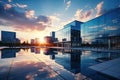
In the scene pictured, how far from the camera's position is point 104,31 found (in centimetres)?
5141

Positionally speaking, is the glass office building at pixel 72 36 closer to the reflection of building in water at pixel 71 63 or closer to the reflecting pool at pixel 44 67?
the reflecting pool at pixel 44 67

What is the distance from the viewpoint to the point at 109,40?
1905 inches

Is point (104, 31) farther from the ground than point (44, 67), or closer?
farther from the ground

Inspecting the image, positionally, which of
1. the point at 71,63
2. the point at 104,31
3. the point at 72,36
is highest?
the point at 104,31

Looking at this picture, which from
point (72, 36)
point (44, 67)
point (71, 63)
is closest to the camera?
point (44, 67)

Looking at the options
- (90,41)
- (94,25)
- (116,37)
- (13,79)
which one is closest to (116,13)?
(116,37)

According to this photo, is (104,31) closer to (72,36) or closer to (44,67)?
(72,36)

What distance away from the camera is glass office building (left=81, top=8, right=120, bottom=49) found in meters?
44.5

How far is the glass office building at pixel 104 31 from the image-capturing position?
44.5 metres

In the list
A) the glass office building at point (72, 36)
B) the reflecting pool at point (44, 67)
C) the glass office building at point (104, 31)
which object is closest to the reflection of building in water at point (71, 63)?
the reflecting pool at point (44, 67)

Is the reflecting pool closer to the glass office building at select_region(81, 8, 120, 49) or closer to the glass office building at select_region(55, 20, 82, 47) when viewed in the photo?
the glass office building at select_region(81, 8, 120, 49)

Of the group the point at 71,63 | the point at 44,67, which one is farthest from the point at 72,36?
the point at 44,67

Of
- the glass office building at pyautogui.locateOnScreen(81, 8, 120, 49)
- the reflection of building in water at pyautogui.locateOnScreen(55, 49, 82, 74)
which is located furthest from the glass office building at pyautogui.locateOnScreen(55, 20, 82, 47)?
the reflection of building in water at pyautogui.locateOnScreen(55, 49, 82, 74)

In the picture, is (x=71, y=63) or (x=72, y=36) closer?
(x=71, y=63)
